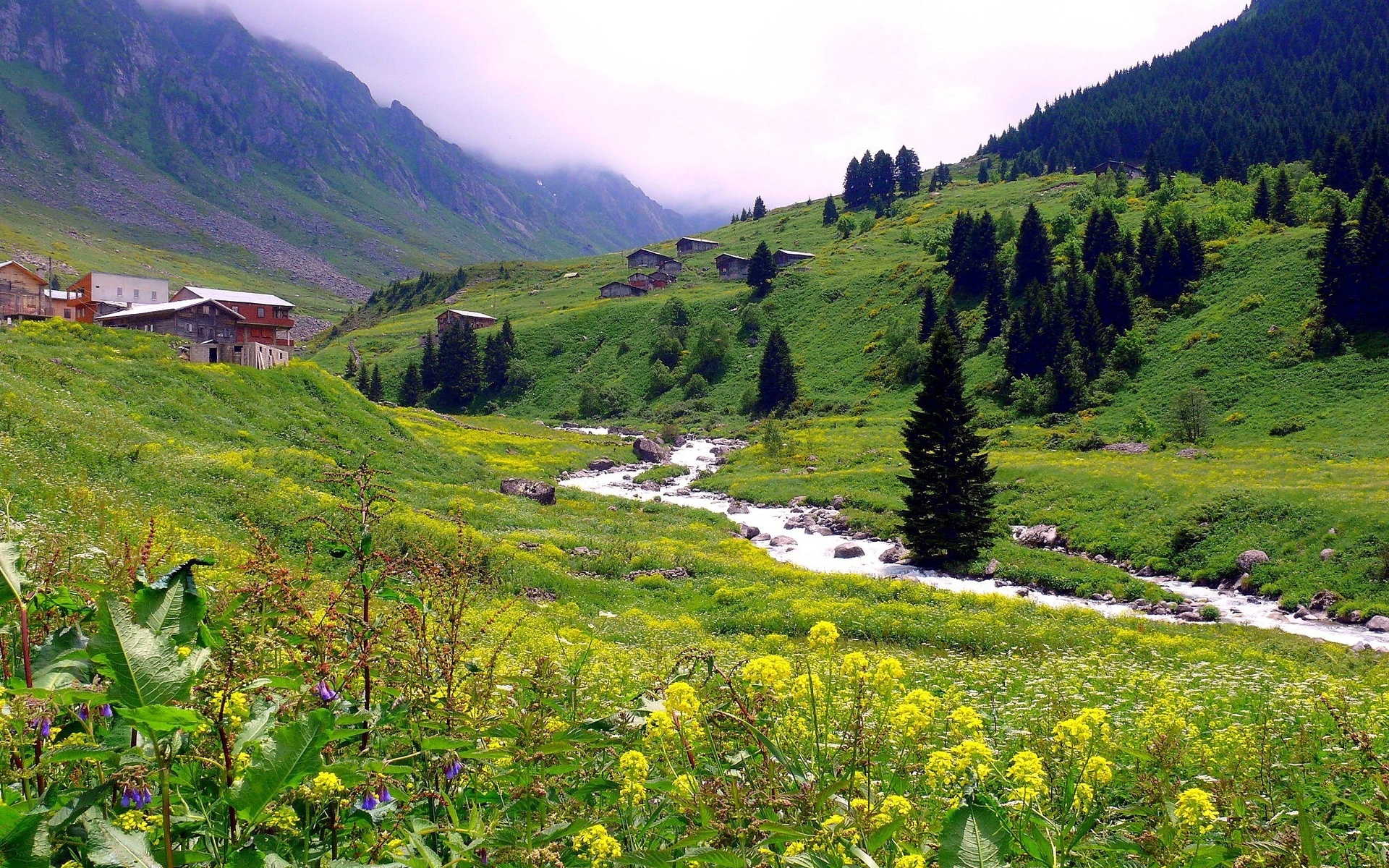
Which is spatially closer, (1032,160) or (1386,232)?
(1386,232)

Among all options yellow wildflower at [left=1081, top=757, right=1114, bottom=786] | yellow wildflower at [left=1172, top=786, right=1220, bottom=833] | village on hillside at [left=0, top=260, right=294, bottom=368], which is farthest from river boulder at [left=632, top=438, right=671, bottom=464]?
yellow wildflower at [left=1172, top=786, right=1220, bottom=833]

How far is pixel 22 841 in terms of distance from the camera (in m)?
1.65

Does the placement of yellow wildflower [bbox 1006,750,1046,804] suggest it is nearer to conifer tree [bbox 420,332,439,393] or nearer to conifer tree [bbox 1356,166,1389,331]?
conifer tree [bbox 1356,166,1389,331]

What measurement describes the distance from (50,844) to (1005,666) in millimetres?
13938

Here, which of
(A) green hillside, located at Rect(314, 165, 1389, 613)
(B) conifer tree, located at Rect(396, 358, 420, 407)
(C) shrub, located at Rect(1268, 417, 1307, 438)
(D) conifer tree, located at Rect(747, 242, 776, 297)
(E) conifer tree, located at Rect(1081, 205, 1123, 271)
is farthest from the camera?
(D) conifer tree, located at Rect(747, 242, 776, 297)

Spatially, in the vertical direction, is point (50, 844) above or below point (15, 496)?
above

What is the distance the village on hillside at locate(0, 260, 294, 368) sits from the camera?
4784 cm

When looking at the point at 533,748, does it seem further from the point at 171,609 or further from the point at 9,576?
the point at 9,576

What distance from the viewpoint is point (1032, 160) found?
154875 mm

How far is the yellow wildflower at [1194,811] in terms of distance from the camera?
8.55 ft

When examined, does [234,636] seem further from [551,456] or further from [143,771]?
[551,456]

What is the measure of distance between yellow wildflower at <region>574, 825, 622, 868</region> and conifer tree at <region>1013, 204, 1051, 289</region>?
296 feet

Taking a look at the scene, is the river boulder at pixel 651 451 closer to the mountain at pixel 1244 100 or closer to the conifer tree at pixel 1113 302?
the conifer tree at pixel 1113 302

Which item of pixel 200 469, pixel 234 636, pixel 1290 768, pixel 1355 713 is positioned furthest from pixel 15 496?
pixel 1355 713
